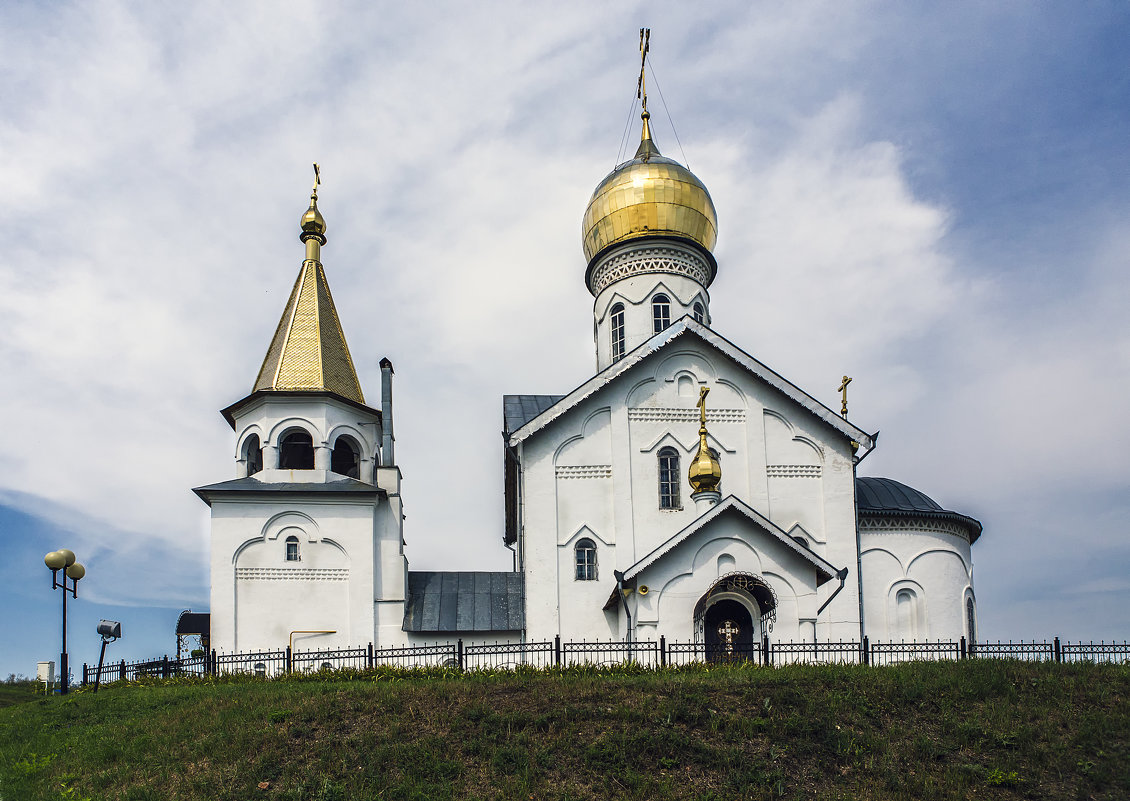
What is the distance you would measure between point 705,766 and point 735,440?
9916 mm

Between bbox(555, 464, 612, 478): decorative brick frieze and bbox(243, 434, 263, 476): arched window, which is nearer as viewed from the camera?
bbox(555, 464, 612, 478): decorative brick frieze

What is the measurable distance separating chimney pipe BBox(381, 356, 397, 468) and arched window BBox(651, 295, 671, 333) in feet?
20.2

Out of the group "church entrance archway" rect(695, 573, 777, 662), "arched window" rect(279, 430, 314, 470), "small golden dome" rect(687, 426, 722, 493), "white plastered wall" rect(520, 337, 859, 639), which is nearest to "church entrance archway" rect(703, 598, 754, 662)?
"church entrance archway" rect(695, 573, 777, 662)

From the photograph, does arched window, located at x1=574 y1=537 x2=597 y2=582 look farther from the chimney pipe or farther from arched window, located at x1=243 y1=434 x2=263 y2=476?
arched window, located at x1=243 y1=434 x2=263 y2=476

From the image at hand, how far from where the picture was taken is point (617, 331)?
83.4 ft

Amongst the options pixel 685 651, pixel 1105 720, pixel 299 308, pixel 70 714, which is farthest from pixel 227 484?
pixel 1105 720

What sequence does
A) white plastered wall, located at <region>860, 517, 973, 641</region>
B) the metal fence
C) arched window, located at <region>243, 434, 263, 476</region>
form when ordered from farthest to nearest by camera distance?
arched window, located at <region>243, 434, 263, 476</region>, white plastered wall, located at <region>860, 517, 973, 641</region>, the metal fence

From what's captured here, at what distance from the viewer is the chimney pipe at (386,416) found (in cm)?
2234

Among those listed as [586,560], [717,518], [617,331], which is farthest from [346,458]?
[717,518]

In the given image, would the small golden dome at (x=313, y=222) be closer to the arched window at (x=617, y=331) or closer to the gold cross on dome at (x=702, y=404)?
the arched window at (x=617, y=331)

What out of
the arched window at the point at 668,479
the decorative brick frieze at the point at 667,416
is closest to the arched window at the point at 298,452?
the decorative brick frieze at the point at 667,416

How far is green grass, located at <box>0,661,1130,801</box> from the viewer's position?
11.8 m

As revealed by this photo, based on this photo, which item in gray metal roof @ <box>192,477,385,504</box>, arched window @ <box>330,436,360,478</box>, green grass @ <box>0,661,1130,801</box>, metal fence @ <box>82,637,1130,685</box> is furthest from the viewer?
arched window @ <box>330,436,360,478</box>

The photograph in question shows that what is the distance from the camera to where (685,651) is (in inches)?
692
